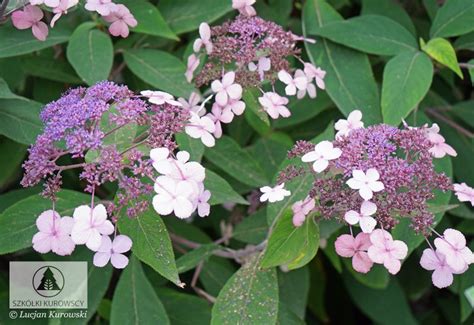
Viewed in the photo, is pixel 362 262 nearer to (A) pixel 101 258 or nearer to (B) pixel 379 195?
(B) pixel 379 195

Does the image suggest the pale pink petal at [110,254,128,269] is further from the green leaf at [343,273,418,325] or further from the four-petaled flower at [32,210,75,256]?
the green leaf at [343,273,418,325]

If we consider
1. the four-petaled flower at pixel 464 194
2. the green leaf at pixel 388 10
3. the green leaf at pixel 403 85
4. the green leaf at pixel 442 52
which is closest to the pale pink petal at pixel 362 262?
Result: the four-petaled flower at pixel 464 194

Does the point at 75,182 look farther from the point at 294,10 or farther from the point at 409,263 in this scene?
the point at 409,263

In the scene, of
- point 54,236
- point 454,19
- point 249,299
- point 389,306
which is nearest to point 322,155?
point 249,299

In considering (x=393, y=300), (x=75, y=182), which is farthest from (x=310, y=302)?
(x=75, y=182)

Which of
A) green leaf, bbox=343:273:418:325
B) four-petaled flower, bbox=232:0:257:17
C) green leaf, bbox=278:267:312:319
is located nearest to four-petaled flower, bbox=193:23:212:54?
→ four-petaled flower, bbox=232:0:257:17

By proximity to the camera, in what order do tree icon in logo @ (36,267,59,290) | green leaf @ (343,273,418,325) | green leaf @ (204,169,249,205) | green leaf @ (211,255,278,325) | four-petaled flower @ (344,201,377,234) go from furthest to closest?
green leaf @ (343,273,418,325), tree icon in logo @ (36,267,59,290), green leaf @ (204,169,249,205), green leaf @ (211,255,278,325), four-petaled flower @ (344,201,377,234)
